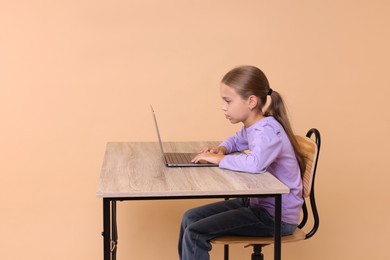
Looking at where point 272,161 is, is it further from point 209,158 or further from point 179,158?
point 179,158

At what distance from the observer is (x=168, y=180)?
7.90 ft

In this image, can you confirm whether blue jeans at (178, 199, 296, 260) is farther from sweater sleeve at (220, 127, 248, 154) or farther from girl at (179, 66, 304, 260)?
sweater sleeve at (220, 127, 248, 154)

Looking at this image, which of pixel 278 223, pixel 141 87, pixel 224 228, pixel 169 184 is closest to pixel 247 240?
pixel 224 228

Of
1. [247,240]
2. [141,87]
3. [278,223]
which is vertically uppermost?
[141,87]

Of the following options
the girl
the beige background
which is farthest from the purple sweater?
the beige background

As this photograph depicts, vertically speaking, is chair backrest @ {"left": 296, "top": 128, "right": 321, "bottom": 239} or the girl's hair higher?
the girl's hair

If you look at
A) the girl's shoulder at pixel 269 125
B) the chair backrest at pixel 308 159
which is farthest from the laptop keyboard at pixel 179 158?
the chair backrest at pixel 308 159

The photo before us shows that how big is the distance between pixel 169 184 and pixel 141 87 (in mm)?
1626

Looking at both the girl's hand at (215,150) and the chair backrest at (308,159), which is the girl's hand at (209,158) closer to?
Result: the girl's hand at (215,150)

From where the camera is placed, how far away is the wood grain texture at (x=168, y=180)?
224cm

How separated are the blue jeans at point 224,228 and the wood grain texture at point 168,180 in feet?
0.69

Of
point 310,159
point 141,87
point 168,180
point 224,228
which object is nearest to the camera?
point 168,180

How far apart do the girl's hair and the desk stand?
359 millimetres

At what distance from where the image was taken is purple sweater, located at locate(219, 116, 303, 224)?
8.48ft
